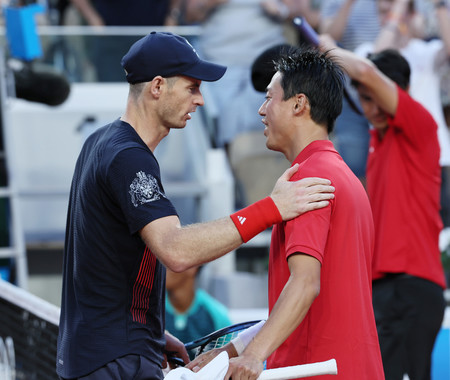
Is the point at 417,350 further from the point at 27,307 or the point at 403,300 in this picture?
the point at 27,307

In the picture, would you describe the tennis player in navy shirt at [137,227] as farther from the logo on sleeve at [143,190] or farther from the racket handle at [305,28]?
the racket handle at [305,28]

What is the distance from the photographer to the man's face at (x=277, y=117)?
9.32ft

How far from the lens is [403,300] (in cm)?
404

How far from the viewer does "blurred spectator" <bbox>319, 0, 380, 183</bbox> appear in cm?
643

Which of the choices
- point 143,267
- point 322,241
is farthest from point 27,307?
point 322,241

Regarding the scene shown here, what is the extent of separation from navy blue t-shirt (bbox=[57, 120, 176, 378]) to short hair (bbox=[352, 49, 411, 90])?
1910 mm

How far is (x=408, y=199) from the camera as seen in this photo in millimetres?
4066

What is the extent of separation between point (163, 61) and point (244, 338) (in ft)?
3.37

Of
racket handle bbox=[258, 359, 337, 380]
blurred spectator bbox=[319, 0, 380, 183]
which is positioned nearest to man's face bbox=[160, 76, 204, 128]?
racket handle bbox=[258, 359, 337, 380]

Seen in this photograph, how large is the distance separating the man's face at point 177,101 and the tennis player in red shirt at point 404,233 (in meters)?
1.32

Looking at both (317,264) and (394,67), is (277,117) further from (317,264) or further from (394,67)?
(394,67)

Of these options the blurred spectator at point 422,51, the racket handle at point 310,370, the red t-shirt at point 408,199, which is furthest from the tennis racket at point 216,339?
the blurred spectator at point 422,51

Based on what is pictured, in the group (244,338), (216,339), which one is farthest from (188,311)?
(244,338)

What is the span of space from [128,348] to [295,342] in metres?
0.56
